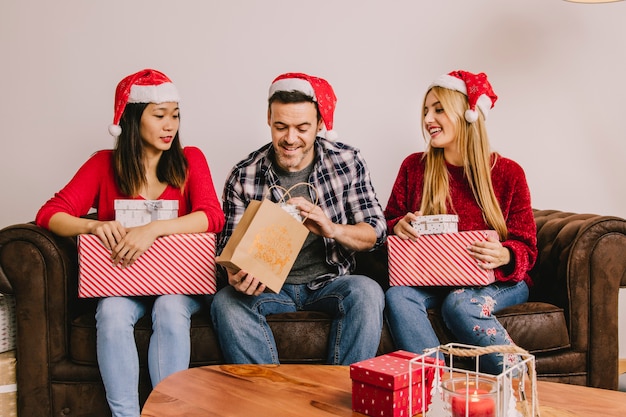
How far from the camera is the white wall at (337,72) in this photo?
9.23 ft

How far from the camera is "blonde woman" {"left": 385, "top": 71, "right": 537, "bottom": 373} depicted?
2.01 meters

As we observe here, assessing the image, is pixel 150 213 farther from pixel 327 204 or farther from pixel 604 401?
pixel 604 401

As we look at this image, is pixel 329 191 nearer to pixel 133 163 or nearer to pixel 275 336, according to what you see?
pixel 275 336

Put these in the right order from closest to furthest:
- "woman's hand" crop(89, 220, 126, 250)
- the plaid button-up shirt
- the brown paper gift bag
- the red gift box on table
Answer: the red gift box on table < the brown paper gift bag < "woman's hand" crop(89, 220, 126, 250) < the plaid button-up shirt

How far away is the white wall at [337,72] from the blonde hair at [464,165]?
23.4 inches

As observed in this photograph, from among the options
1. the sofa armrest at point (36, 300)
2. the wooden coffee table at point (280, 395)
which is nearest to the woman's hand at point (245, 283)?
the wooden coffee table at point (280, 395)

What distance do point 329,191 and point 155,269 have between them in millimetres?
628

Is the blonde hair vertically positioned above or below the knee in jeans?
above

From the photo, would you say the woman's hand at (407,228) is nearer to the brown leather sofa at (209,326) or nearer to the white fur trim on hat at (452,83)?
the brown leather sofa at (209,326)

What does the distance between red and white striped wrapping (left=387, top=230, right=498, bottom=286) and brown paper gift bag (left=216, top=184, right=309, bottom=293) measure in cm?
42

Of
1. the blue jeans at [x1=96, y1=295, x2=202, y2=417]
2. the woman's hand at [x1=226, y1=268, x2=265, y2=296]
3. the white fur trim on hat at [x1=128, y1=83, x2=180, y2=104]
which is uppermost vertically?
the white fur trim on hat at [x1=128, y1=83, x2=180, y2=104]

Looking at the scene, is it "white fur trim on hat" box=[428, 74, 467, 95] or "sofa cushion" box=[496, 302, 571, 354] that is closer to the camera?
"sofa cushion" box=[496, 302, 571, 354]

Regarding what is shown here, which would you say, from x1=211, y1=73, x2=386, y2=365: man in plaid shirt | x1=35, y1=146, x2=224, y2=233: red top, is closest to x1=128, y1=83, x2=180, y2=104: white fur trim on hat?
x1=35, y1=146, x2=224, y2=233: red top

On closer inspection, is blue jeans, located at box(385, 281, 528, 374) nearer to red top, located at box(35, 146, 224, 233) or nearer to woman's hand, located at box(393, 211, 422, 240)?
woman's hand, located at box(393, 211, 422, 240)
